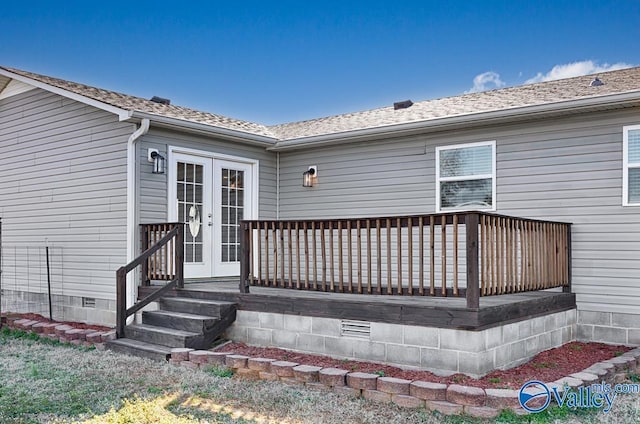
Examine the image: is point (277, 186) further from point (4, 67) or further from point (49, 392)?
point (49, 392)

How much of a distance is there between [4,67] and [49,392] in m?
6.05

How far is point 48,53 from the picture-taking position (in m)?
14.0

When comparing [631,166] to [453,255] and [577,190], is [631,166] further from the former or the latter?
[453,255]

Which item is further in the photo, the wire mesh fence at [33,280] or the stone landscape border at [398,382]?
the wire mesh fence at [33,280]

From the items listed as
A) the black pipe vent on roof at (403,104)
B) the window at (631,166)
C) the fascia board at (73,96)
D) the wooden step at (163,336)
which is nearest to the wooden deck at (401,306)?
the wooden step at (163,336)

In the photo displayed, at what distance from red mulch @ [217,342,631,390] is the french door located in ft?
7.19

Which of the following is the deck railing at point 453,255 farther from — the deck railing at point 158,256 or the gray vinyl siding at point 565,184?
the deck railing at point 158,256

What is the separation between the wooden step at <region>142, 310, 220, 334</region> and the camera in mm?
6020

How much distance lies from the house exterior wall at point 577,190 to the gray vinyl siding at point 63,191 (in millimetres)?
3867

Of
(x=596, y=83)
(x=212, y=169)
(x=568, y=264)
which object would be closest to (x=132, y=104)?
(x=212, y=169)

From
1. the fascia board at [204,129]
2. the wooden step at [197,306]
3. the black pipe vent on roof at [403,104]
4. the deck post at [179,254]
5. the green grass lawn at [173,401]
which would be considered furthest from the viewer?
the black pipe vent on roof at [403,104]

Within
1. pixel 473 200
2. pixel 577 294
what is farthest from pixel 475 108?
pixel 577 294

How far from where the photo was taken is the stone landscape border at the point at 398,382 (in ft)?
13.0

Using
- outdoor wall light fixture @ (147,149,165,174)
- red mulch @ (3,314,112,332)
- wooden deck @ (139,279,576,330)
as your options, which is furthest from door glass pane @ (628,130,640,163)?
red mulch @ (3,314,112,332)
